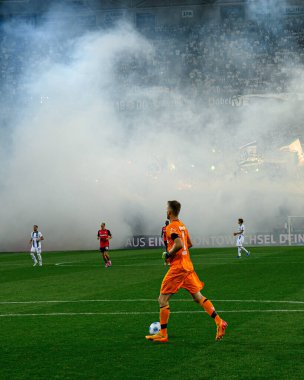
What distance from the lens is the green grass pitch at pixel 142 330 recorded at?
355 inches

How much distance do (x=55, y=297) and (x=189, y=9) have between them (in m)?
49.1

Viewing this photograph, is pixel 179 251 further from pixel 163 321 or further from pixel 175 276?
pixel 163 321

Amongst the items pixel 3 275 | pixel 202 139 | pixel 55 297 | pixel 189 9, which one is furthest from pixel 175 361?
pixel 189 9

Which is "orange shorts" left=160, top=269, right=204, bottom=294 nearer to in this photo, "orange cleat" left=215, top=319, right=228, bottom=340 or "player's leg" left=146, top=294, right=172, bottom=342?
"player's leg" left=146, top=294, right=172, bottom=342

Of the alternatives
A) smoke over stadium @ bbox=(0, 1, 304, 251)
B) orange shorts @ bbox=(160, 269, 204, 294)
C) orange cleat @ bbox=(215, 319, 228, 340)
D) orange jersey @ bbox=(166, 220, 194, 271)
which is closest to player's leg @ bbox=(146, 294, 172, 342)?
orange shorts @ bbox=(160, 269, 204, 294)

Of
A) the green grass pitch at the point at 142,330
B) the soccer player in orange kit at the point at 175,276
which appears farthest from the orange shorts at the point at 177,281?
the green grass pitch at the point at 142,330

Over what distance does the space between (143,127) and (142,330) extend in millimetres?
41030

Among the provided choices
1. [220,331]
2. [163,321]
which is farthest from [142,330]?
[220,331]

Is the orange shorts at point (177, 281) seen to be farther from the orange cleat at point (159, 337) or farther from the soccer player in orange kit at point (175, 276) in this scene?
the orange cleat at point (159, 337)

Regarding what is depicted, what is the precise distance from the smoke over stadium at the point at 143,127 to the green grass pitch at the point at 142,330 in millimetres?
27793

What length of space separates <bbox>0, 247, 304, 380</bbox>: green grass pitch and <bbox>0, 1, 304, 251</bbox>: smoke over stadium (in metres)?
27.8

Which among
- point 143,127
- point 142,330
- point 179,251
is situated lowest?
point 142,330

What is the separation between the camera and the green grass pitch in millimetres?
9016

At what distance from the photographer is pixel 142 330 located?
480 inches
